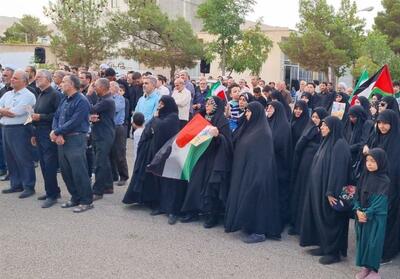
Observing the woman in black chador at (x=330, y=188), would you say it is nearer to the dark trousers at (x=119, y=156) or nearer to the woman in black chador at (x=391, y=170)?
the woman in black chador at (x=391, y=170)

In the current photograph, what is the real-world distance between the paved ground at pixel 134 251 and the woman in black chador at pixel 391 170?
0.72 ft

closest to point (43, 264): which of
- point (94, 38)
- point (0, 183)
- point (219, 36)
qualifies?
point (0, 183)

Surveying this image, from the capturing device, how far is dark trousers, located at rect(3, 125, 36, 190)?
8.49m

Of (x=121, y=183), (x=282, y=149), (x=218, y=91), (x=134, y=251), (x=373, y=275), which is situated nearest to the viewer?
(x=373, y=275)

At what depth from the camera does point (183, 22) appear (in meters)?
30.5

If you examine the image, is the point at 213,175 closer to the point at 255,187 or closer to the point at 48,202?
the point at 255,187

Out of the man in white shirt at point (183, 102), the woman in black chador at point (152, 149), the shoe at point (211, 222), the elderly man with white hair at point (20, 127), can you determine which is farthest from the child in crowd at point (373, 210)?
the man in white shirt at point (183, 102)

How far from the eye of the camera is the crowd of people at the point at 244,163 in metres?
5.75

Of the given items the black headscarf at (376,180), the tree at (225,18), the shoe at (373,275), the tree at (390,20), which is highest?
the tree at (390,20)

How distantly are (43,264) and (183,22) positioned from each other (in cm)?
2603

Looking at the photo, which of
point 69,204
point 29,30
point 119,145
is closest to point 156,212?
point 69,204

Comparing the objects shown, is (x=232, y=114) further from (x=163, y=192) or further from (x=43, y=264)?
(x=43, y=264)

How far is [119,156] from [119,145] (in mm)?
189

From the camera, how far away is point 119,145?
30.5 feet
